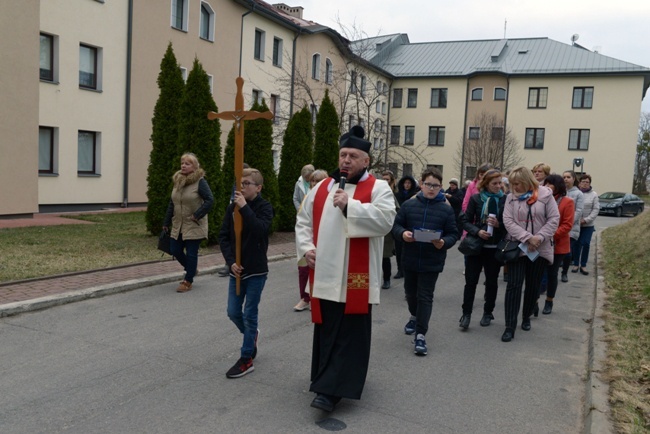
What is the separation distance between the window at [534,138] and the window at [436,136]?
269 inches

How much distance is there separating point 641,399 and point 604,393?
27 centimetres

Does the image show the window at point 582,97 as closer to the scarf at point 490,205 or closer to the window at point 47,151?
the window at point 47,151

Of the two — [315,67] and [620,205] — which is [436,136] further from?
[315,67]

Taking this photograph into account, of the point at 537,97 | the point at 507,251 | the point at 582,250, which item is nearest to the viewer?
the point at 507,251

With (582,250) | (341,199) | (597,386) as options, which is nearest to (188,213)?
(341,199)

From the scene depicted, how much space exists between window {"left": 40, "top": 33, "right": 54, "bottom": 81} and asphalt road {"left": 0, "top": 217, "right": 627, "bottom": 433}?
14.0m

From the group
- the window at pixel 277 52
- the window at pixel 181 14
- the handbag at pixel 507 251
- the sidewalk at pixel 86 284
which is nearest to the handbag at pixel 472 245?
the handbag at pixel 507 251

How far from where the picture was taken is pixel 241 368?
4.87 meters

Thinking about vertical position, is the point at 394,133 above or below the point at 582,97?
below

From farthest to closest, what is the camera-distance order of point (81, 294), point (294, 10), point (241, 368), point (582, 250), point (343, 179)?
point (294, 10) < point (582, 250) < point (81, 294) < point (241, 368) < point (343, 179)

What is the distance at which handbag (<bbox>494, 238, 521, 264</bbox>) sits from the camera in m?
6.34

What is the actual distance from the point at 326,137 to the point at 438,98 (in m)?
32.2

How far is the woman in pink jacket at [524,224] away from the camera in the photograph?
20.9ft

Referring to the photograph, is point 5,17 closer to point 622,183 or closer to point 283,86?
point 283,86
